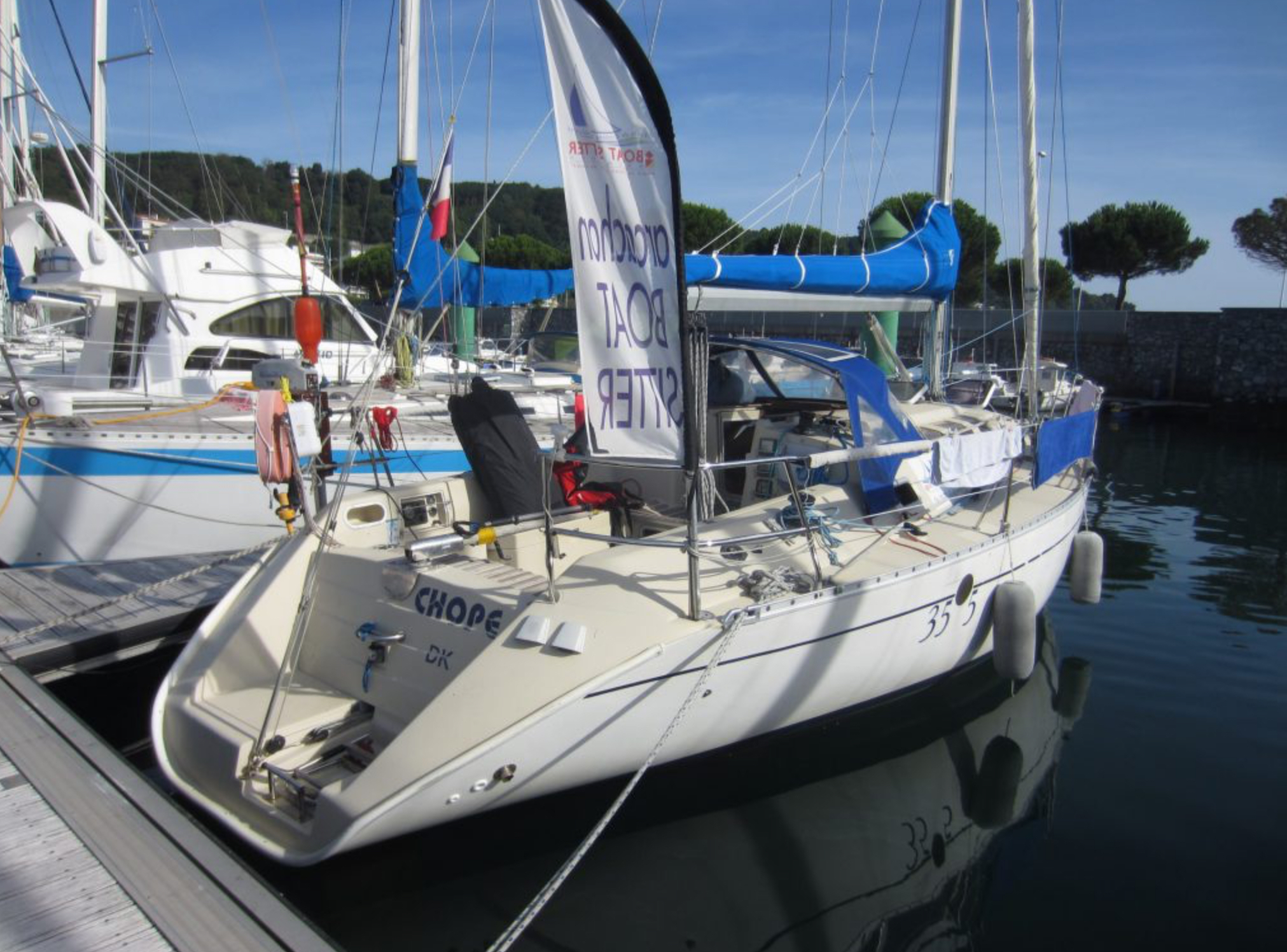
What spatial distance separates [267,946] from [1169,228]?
43870 mm

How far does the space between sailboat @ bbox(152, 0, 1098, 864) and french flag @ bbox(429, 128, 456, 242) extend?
1954 millimetres

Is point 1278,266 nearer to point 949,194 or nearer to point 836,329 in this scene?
point 836,329

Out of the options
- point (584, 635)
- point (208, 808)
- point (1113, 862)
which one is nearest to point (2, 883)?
point (208, 808)

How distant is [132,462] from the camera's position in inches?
336

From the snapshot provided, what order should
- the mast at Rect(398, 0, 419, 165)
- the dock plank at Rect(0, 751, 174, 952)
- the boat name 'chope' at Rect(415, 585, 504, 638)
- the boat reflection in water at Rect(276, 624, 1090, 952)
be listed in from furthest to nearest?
the mast at Rect(398, 0, 419, 165)
the boat name 'chope' at Rect(415, 585, 504, 638)
the boat reflection in water at Rect(276, 624, 1090, 952)
the dock plank at Rect(0, 751, 174, 952)

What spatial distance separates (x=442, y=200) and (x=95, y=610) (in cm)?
373

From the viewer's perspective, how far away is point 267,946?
2928 mm

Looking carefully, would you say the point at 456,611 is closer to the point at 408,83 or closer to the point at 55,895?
the point at 55,895

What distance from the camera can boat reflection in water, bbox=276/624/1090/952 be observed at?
3801mm

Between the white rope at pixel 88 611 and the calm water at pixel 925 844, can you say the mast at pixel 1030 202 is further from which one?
the white rope at pixel 88 611

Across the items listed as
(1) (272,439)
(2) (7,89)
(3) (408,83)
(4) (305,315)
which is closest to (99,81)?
(2) (7,89)

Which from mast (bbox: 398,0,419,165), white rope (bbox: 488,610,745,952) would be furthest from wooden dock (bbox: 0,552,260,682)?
mast (bbox: 398,0,419,165)

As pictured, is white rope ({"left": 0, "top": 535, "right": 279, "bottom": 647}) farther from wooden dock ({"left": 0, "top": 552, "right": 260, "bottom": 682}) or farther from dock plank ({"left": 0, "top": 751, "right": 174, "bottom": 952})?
dock plank ({"left": 0, "top": 751, "right": 174, "bottom": 952})

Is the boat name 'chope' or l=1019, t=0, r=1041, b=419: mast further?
l=1019, t=0, r=1041, b=419: mast
